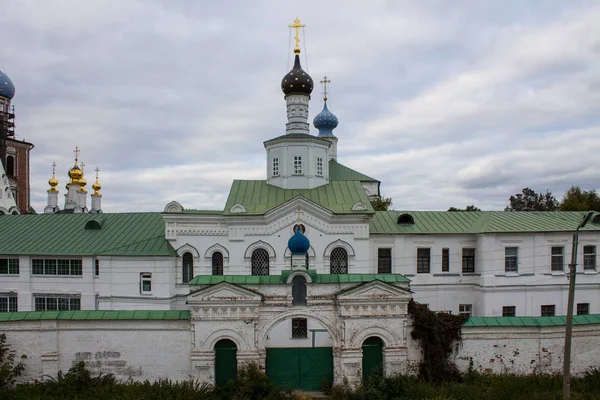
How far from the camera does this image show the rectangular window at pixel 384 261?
25.1m

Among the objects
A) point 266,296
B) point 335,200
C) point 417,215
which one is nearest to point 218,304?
point 266,296

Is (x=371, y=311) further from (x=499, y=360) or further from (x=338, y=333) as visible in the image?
(x=499, y=360)

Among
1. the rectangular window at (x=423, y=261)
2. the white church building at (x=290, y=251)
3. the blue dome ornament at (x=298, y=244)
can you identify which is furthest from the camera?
the rectangular window at (x=423, y=261)

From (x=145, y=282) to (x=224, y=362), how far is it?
11.2m

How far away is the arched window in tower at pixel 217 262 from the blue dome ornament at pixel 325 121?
2365 cm

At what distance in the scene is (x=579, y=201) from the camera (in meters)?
46.8

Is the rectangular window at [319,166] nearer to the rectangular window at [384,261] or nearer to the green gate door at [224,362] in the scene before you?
the rectangular window at [384,261]

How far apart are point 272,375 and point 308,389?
1153 mm

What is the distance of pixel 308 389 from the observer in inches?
575

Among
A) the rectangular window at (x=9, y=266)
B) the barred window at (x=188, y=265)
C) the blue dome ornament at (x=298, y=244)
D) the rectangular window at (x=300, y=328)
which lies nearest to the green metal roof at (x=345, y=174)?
the barred window at (x=188, y=265)

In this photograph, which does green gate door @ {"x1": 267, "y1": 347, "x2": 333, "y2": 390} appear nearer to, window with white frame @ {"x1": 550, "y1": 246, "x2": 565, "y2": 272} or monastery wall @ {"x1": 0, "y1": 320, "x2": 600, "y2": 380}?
monastery wall @ {"x1": 0, "y1": 320, "x2": 600, "y2": 380}

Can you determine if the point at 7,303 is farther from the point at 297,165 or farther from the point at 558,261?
the point at 558,261

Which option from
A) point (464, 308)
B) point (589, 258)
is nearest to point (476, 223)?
point (464, 308)

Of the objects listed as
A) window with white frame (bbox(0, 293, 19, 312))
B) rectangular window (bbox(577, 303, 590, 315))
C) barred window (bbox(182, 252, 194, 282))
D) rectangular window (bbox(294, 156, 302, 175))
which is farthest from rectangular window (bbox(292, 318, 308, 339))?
window with white frame (bbox(0, 293, 19, 312))
